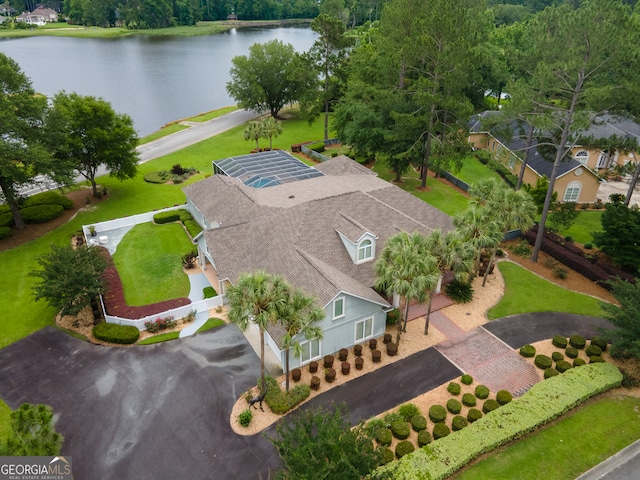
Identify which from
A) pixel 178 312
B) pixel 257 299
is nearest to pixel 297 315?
pixel 257 299

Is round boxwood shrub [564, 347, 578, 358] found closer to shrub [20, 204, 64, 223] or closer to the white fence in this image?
the white fence

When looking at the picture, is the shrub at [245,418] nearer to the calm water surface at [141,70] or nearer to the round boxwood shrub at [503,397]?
the round boxwood shrub at [503,397]

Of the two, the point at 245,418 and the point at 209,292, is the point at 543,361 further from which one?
the point at 209,292

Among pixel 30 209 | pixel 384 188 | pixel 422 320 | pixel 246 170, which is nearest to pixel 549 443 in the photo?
pixel 422 320

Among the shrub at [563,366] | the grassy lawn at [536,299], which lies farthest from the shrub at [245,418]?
the shrub at [563,366]

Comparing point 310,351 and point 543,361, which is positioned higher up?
point 310,351

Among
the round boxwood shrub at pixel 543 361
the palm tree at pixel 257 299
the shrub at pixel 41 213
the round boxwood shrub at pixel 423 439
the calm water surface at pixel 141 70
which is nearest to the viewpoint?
the palm tree at pixel 257 299

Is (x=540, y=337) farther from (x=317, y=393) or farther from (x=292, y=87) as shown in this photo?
(x=292, y=87)

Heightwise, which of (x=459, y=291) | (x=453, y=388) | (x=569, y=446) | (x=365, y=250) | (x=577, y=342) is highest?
(x=365, y=250)
